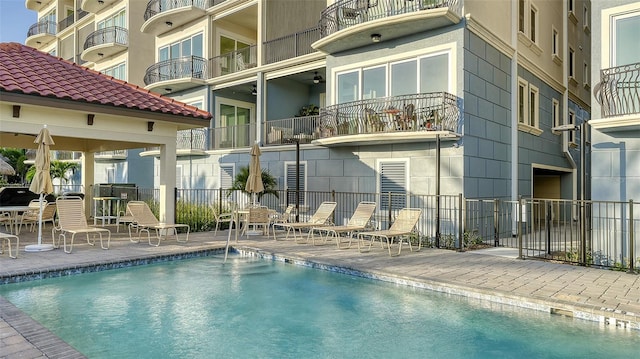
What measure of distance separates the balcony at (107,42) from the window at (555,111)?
2376 centimetres

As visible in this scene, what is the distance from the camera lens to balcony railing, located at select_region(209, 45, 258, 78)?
836 inches

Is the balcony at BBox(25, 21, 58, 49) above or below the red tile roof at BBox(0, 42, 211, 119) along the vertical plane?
above

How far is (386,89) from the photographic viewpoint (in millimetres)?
13906

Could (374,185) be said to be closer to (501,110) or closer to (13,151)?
(501,110)

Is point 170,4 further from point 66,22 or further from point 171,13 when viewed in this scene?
point 66,22

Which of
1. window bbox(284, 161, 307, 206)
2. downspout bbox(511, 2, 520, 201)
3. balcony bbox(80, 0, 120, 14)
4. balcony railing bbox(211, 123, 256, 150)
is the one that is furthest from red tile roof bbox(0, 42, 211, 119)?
balcony bbox(80, 0, 120, 14)

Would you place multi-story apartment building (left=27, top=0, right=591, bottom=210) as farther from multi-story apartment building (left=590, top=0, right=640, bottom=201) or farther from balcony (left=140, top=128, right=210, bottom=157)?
multi-story apartment building (left=590, top=0, right=640, bottom=201)

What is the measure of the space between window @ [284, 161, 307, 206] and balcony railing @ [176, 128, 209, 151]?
574 cm

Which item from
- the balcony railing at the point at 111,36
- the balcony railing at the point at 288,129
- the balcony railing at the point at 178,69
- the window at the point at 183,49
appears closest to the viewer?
the balcony railing at the point at 288,129

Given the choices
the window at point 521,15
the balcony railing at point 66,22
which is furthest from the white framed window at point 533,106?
the balcony railing at point 66,22

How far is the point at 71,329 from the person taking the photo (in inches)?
215

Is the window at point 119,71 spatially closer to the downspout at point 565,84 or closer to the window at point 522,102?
the window at point 522,102

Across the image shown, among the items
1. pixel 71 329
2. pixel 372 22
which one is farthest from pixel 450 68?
pixel 71 329

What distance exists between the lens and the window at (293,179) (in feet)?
54.5
